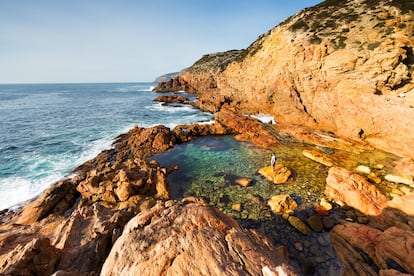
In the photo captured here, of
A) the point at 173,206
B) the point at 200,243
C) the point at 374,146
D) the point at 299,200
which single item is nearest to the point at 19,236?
the point at 173,206

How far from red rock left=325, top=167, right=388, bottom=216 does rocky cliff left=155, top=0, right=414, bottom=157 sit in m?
8.90

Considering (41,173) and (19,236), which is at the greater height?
(19,236)

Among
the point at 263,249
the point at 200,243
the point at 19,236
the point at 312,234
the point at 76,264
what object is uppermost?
the point at 200,243

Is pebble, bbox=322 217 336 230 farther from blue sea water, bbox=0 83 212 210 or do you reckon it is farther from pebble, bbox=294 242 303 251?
blue sea water, bbox=0 83 212 210

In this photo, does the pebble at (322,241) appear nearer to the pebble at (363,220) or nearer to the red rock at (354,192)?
the pebble at (363,220)

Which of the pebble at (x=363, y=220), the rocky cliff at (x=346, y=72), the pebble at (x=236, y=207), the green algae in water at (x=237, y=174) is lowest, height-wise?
the pebble at (x=236, y=207)

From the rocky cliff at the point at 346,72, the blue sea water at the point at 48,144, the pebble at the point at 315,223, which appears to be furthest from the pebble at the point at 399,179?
the blue sea water at the point at 48,144

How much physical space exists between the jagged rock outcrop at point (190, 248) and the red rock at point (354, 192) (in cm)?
880

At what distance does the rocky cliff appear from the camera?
651 inches

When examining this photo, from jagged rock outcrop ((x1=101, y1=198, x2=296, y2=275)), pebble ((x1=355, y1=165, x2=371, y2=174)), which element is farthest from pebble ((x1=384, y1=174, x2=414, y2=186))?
jagged rock outcrop ((x1=101, y1=198, x2=296, y2=275))

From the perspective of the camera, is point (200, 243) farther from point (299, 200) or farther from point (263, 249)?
point (299, 200)

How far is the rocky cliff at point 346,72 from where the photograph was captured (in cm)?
1653

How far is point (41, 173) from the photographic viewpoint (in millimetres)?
16562

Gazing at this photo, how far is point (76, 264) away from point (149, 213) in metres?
2.60
